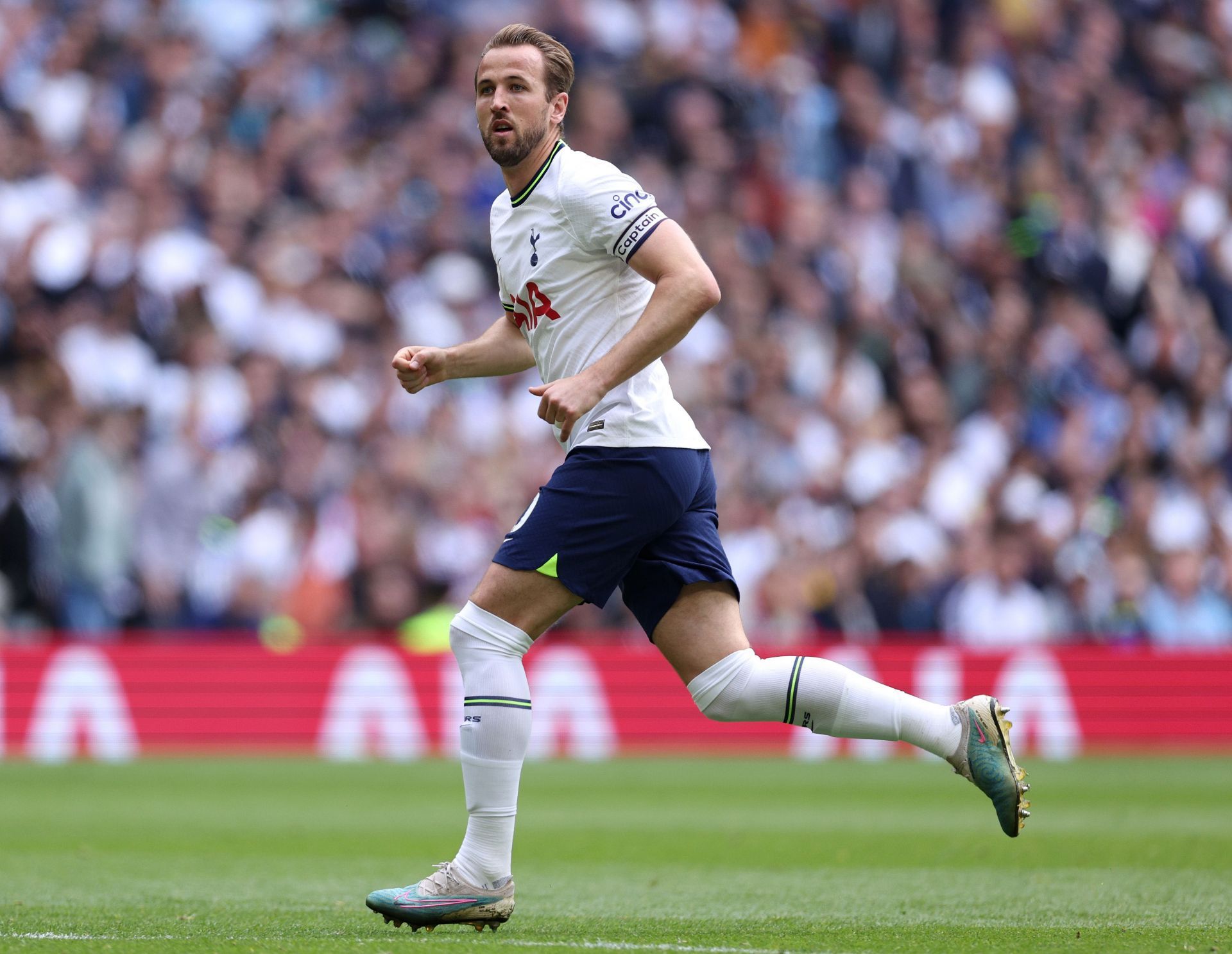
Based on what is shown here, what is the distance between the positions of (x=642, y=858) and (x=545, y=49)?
3.68 m

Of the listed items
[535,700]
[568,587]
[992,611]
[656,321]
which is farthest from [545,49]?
[992,611]

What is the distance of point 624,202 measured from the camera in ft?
15.9

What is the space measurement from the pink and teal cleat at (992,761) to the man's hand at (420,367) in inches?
72.5

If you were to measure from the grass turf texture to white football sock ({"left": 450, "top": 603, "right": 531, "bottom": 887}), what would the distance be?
0.72ft

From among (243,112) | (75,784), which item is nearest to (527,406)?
(243,112)

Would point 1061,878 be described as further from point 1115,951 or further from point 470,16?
point 470,16

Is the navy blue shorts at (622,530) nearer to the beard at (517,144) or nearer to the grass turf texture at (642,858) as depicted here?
the beard at (517,144)

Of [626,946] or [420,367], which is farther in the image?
[420,367]

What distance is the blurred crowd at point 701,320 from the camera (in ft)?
43.7

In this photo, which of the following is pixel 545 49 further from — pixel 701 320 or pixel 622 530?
pixel 701 320

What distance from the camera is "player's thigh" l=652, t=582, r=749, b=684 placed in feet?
16.6

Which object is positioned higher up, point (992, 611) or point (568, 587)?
point (568, 587)

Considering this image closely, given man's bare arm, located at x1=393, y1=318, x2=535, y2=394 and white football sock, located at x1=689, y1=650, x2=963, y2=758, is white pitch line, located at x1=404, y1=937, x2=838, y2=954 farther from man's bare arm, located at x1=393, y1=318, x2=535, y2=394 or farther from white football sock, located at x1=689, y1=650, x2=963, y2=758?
man's bare arm, located at x1=393, y1=318, x2=535, y2=394

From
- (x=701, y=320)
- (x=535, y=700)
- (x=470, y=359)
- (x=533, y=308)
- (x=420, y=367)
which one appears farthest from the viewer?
(x=701, y=320)
